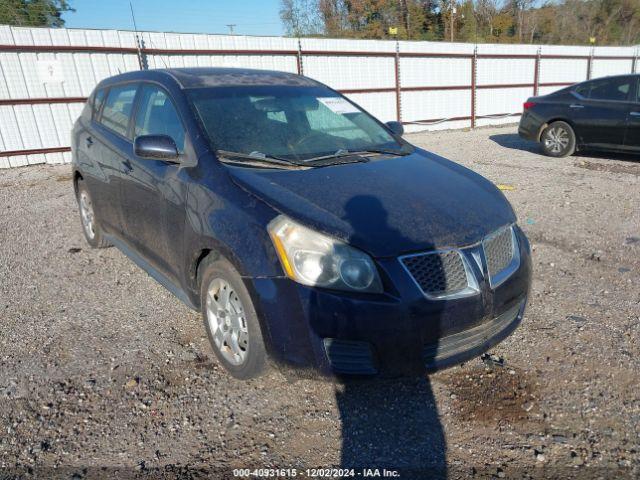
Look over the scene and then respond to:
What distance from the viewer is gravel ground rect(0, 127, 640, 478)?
7.25ft

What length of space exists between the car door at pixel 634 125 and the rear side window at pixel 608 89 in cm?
14

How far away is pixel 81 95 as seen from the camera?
10453 mm

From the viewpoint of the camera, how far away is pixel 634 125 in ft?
27.1

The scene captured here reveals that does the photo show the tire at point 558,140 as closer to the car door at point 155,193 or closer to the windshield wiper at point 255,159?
the windshield wiper at point 255,159

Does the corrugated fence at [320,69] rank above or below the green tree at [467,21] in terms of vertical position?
below

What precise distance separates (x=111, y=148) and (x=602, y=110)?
858cm

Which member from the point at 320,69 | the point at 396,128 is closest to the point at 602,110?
the point at 396,128

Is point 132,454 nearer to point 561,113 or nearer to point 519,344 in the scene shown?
point 519,344

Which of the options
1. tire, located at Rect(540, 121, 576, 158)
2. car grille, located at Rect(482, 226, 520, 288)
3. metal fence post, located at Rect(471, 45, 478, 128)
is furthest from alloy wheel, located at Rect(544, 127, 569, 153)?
car grille, located at Rect(482, 226, 520, 288)

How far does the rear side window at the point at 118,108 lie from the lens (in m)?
3.79

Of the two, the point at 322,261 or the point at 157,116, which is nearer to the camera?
the point at 322,261

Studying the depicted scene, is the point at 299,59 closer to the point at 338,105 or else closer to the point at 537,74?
the point at 338,105

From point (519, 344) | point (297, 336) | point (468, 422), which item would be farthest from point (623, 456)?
point (297, 336)

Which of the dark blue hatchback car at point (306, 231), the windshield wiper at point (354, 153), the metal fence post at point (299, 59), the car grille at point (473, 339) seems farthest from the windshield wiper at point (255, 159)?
the metal fence post at point (299, 59)
